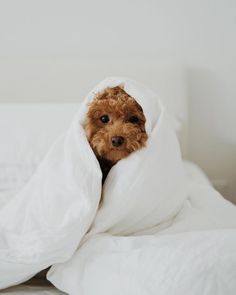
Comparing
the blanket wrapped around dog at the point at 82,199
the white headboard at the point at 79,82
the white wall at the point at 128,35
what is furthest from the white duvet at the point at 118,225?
the white wall at the point at 128,35

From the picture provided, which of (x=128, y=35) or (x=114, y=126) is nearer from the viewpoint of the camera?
(x=114, y=126)

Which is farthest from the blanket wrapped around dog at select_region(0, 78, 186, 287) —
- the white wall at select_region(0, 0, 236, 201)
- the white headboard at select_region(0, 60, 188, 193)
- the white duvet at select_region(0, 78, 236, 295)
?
the white wall at select_region(0, 0, 236, 201)

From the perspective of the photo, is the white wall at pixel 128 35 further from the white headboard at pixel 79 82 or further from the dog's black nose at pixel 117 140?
the dog's black nose at pixel 117 140

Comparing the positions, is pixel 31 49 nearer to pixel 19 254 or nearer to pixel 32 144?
pixel 32 144

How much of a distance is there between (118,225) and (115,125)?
0.78 ft

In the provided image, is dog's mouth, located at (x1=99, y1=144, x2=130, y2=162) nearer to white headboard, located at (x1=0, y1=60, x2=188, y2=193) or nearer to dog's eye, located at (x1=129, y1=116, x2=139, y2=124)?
dog's eye, located at (x1=129, y1=116, x2=139, y2=124)

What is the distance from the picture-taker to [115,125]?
917 millimetres

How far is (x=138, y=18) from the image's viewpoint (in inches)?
71.3

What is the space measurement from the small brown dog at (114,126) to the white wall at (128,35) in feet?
2.91

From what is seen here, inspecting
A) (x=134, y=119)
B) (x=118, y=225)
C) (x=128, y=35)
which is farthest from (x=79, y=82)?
(x=118, y=225)

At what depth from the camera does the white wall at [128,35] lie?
1799mm

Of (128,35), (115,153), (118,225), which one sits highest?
(128,35)

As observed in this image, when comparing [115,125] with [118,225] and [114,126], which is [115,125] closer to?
[114,126]

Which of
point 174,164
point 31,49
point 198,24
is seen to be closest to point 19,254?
point 174,164
